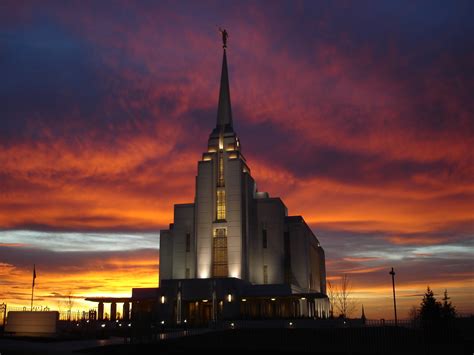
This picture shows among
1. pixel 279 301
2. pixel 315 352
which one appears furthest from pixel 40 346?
pixel 279 301

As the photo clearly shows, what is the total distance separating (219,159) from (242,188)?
19.2ft

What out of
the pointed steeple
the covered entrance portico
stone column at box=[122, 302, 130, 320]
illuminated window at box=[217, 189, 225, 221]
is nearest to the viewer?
the covered entrance portico

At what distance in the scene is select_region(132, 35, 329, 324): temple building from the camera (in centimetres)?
6338

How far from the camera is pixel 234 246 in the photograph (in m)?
68.4

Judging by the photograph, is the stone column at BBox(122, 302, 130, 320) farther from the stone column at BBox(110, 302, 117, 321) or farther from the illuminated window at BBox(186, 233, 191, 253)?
the illuminated window at BBox(186, 233, 191, 253)

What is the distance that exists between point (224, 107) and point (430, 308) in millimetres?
50560

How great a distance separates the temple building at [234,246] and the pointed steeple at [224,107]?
25 centimetres

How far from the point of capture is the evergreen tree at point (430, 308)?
36219mm

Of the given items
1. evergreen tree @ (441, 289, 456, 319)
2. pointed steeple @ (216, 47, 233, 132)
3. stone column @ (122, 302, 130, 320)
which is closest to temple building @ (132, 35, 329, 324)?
pointed steeple @ (216, 47, 233, 132)

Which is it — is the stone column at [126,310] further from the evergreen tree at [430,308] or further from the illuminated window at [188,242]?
the evergreen tree at [430,308]

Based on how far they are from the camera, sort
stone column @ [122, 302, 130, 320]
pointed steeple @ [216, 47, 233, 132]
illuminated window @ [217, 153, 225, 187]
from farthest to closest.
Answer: pointed steeple @ [216, 47, 233, 132] < illuminated window @ [217, 153, 225, 187] < stone column @ [122, 302, 130, 320]

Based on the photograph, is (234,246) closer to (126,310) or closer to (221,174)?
(221,174)

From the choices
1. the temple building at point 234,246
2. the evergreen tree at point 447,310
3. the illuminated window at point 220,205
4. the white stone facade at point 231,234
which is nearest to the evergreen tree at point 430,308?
the evergreen tree at point 447,310

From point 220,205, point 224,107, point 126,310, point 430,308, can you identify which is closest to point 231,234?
point 220,205
